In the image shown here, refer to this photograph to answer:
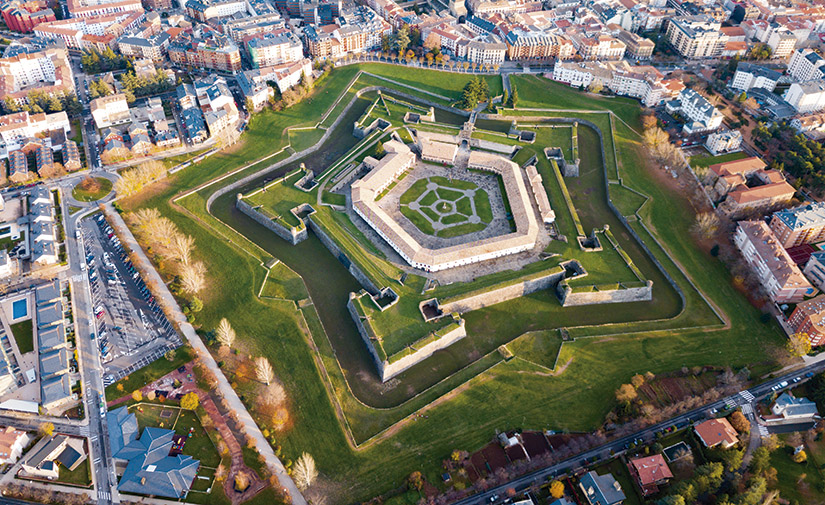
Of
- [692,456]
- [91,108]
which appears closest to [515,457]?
[692,456]

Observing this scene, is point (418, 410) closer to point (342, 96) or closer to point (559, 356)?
point (559, 356)

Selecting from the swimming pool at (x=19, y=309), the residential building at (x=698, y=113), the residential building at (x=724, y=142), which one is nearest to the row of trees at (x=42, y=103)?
the swimming pool at (x=19, y=309)

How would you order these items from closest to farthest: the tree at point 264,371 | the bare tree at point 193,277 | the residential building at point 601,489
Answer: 1. the residential building at point 601,489
2. the tree at point 264,371
3. the bare tree at point 193,277

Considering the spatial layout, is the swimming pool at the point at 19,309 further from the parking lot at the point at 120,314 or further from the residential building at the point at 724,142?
the residential building at the point at 724,142

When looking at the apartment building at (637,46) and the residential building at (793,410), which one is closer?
the residential building at (793,410)

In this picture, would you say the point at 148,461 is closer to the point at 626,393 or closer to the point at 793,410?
the point at 626,393

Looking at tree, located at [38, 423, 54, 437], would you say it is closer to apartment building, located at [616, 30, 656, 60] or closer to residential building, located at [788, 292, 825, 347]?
residential building, located at [788, 292, 825, 347]

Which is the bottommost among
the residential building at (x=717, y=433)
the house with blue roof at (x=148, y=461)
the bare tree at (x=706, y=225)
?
the house with blue roof at (x=148, y=461)
